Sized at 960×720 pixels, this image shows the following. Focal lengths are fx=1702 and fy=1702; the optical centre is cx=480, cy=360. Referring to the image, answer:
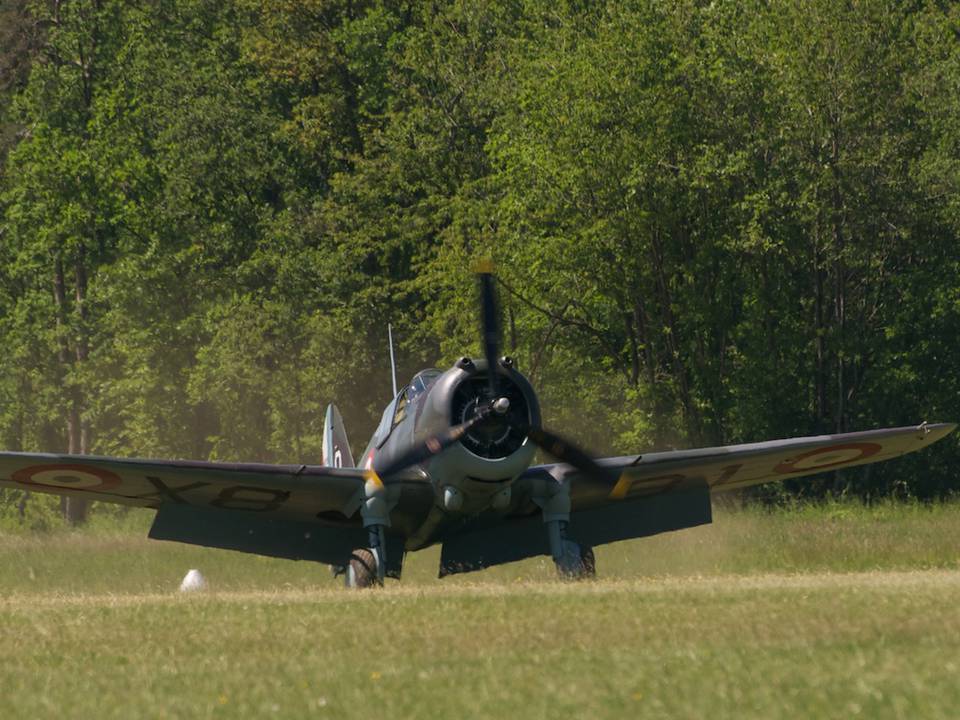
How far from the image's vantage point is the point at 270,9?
49062mm

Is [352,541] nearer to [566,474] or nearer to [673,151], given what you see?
[566,474]

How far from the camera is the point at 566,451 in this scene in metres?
17.1

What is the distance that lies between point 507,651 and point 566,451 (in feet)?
20.5

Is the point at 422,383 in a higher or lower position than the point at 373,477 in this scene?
higher

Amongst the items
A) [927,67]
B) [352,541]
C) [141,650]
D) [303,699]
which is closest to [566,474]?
[352,541]

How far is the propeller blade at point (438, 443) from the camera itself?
16703mm

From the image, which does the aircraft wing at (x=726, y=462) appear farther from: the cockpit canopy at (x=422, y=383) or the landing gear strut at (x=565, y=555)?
the cockpit canopy at (x=422, y=383)

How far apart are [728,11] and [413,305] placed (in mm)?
12571

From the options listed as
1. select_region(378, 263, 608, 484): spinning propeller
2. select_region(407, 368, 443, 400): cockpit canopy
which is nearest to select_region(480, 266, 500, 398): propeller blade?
select_region(378, 263, 608, 484): spinning propeller

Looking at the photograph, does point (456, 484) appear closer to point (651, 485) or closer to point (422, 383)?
point (422, 383)

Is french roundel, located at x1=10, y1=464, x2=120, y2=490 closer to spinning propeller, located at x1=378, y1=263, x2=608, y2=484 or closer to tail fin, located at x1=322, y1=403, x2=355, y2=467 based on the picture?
spinning propeller, located at x1=378, y1=263, x2=608, y2=484

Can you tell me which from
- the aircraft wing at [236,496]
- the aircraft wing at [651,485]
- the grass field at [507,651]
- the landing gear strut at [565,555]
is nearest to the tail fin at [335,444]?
the aircraft wing at [236,496]

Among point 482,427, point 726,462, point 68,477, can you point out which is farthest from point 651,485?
point 68,477

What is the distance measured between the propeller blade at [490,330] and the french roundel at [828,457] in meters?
4.44
